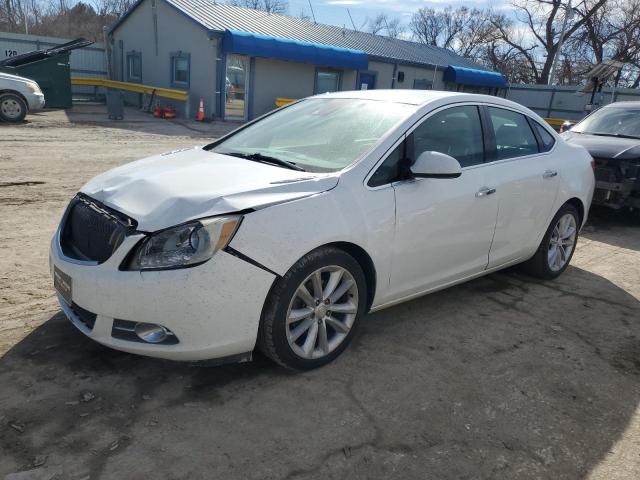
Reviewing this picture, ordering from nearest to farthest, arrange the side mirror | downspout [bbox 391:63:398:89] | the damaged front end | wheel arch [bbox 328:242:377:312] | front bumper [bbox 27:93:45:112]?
wheel arch [bbox 328:242:377:312], the side mirror, the damaged front end, front bumper [bbox 27:93:45:112], downspout [bbox 391:63:398:89]

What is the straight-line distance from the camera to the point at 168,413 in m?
2.73

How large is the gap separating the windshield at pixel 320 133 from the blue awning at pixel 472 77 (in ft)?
82.3

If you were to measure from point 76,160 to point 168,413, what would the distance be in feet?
26.0

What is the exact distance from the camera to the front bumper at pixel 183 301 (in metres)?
2.59

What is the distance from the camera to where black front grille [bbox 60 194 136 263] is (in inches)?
109

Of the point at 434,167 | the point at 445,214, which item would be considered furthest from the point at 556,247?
the point at 434,167

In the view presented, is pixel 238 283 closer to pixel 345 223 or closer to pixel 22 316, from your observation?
pixel 345 223

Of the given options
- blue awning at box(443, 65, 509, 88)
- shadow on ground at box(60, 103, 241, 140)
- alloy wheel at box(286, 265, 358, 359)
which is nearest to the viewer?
alloy wheel at box(286, 265, 358, 359)

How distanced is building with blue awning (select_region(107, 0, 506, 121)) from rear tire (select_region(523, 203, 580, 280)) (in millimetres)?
16036

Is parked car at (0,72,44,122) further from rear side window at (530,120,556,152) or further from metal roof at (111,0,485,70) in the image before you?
rear side window at (530,120,556,152)

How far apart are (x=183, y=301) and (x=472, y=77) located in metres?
28.3

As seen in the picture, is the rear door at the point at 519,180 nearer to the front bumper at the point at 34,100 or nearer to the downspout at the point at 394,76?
the front bumper at the point at 34,100

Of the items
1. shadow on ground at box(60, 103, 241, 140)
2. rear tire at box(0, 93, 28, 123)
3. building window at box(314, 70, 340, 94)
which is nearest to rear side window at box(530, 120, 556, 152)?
shadow on ground at box(60, 103, 241, 140)

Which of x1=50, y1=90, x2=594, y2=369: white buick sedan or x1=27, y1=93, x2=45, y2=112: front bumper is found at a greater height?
x1=50, y1=90, x2=594, y2=369: white buick sedan
